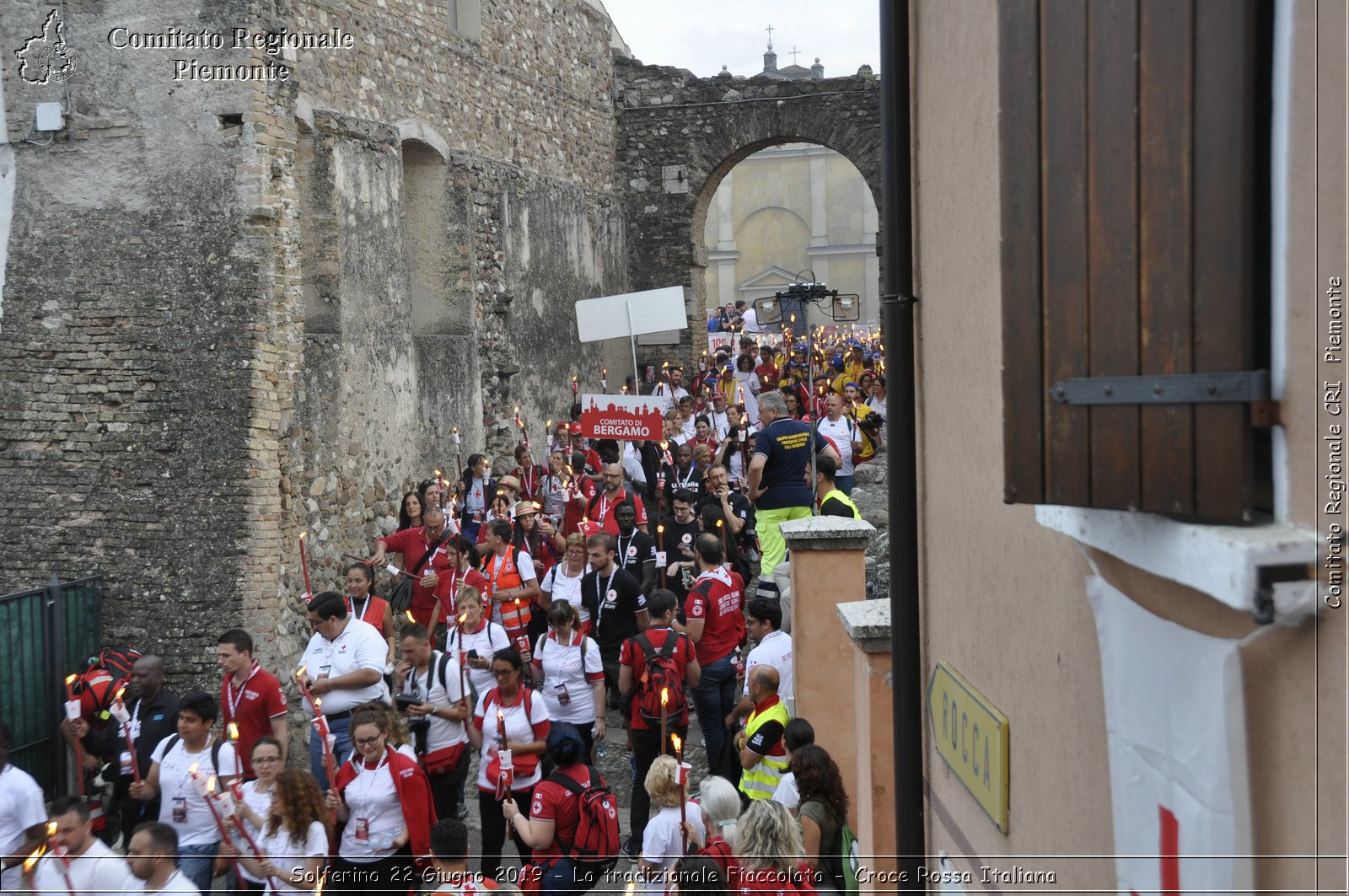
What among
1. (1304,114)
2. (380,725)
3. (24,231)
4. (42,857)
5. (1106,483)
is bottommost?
(42,857)

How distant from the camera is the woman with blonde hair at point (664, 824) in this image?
5418 mm

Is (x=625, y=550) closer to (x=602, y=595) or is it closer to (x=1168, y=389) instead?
(x=602, y=595)

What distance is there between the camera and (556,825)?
227 inches

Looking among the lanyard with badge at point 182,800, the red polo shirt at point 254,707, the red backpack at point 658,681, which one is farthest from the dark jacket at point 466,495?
the lanyard with badge at point 182,800

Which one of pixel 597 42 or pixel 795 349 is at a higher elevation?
pixel 597 42

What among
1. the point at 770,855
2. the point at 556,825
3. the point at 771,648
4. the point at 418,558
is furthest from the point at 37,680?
the point at 770,855

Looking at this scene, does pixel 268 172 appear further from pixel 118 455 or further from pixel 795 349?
pixel 795 349

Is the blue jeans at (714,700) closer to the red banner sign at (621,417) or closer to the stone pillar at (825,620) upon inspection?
the stone pillar at (825,620)

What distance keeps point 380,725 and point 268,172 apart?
222 inches

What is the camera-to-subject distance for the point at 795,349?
24.2 m

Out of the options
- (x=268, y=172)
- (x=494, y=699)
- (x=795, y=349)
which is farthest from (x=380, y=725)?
(x=795, y=349)

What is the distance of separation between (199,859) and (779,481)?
5.22 metres

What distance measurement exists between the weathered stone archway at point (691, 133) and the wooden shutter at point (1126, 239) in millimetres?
19502

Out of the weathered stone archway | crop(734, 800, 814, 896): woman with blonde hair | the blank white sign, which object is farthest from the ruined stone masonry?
the weathered stone archway
